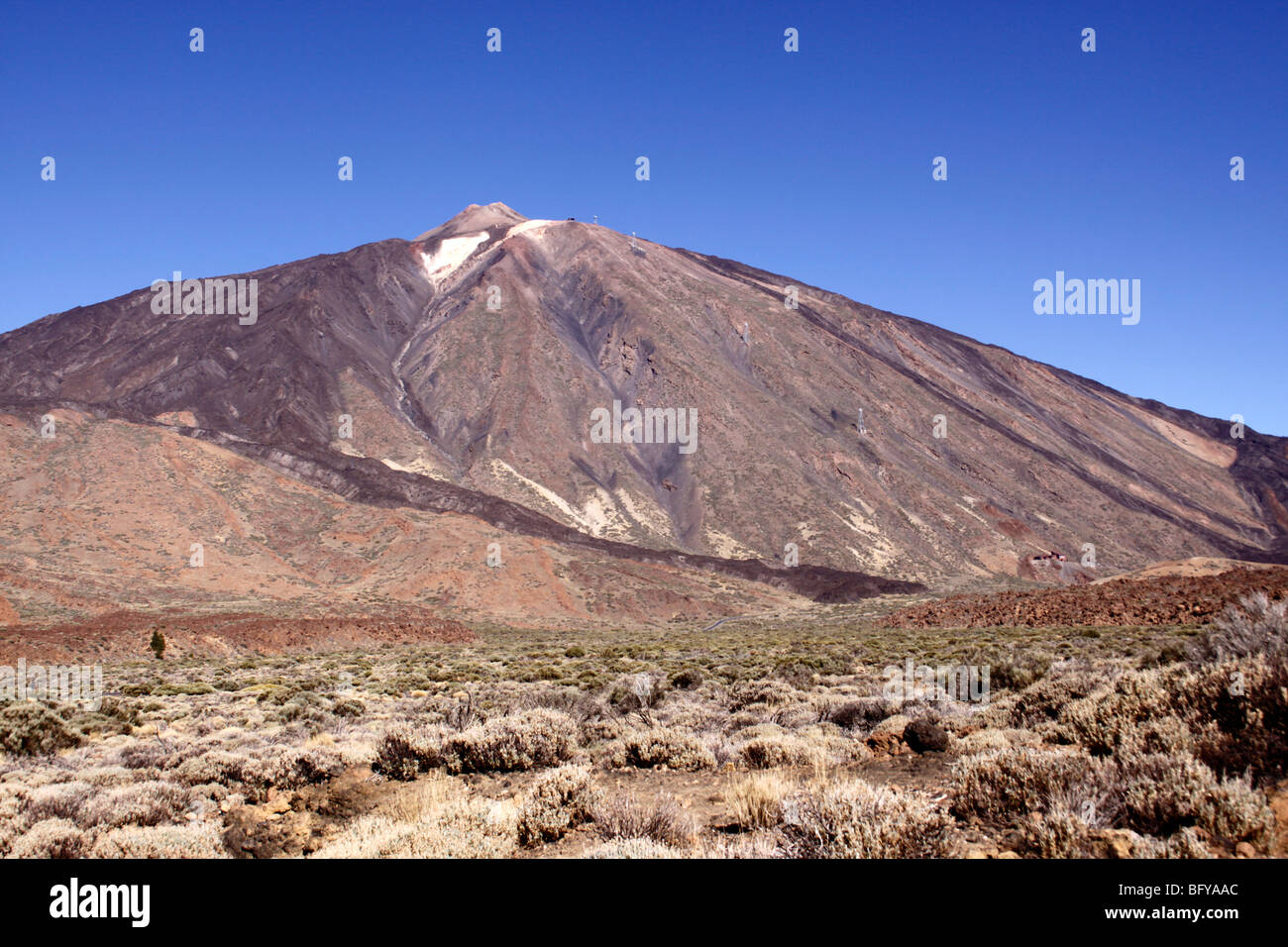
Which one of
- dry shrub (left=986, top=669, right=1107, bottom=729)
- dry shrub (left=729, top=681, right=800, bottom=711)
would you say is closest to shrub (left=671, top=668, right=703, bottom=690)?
dry shrub (left=729, top=681, right=800, bottom=711)

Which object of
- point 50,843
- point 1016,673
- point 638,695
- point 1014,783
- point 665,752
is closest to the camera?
point 1014,783

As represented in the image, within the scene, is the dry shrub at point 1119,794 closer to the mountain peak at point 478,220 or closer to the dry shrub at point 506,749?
the dry shrub at point 506,749

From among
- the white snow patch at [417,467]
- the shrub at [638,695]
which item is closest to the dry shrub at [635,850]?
the shrub at [638,695]

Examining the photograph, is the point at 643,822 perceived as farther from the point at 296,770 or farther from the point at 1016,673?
the point at 1016,673

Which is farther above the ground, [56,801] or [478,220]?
[478,220]

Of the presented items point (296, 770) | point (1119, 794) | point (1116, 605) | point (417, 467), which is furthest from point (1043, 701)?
point (417, 467)
